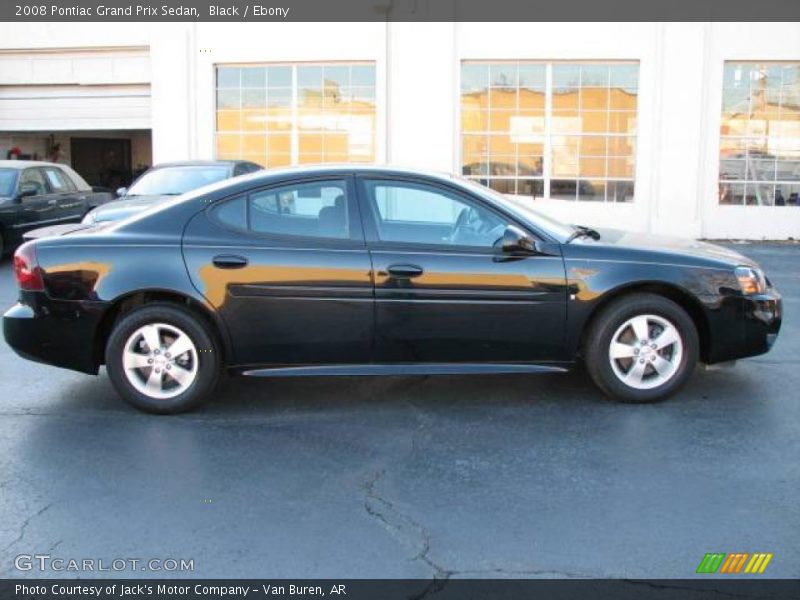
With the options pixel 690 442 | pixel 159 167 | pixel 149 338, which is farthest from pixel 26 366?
pixel 159 167

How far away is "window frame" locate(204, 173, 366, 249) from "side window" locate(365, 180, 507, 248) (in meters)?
0.12

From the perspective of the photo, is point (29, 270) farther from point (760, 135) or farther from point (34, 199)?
point (760, 135)

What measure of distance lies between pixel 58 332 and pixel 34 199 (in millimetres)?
8211

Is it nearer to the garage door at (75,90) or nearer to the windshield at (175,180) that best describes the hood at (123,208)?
the windshield at (175,180)

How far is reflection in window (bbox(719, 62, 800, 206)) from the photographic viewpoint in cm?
1585

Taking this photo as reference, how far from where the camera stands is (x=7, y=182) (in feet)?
41.2

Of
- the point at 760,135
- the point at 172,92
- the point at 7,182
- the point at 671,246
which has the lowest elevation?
the point at 671,246

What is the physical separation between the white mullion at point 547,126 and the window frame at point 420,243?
37.0ft

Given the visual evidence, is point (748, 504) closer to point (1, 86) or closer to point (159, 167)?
point (159, 167)

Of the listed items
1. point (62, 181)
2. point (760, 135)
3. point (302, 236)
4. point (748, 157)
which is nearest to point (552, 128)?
point (748, 157)

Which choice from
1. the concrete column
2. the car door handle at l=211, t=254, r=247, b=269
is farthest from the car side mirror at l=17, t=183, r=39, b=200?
the car door handle at l=211, t=254, r=247, b=269

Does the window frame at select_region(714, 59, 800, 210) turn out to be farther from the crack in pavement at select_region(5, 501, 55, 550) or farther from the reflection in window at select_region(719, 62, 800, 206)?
the crack in pavement at select_region(5, 501, 55, 550)

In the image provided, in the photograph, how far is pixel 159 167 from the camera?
12.4 m

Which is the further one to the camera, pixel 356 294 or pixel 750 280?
pixel 750 280
